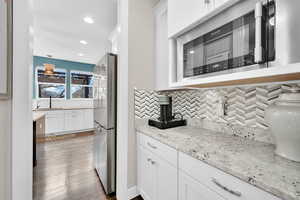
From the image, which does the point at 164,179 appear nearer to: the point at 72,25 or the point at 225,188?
the point at 225,188

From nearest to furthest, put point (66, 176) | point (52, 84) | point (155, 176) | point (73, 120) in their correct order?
point (155, 176)
point (66, 176)
point (73, 120)
point (52, 84)

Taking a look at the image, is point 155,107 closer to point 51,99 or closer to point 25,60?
point 25,60

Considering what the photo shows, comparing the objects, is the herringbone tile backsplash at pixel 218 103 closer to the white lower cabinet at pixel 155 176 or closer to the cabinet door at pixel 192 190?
the white lower cabinet at pixel 155 176

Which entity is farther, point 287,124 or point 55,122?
point 55,122

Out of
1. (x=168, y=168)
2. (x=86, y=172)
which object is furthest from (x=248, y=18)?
(x=86, y=172)

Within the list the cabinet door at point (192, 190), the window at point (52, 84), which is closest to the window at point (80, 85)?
the window at point (52, 84)

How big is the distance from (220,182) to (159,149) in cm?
56

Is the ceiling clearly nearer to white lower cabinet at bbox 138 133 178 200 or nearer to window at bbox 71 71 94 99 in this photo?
window at bbox 71 71 94 99

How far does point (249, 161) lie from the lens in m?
0.69

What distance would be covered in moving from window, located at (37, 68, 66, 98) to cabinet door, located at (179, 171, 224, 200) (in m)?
5.43

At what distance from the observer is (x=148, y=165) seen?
1.34 metres

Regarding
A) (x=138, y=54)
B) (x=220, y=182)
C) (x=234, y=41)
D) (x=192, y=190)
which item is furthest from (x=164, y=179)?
(x=138, y=54)

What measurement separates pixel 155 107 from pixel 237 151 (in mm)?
1052

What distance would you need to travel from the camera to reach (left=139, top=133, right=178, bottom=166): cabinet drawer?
3.33ft
